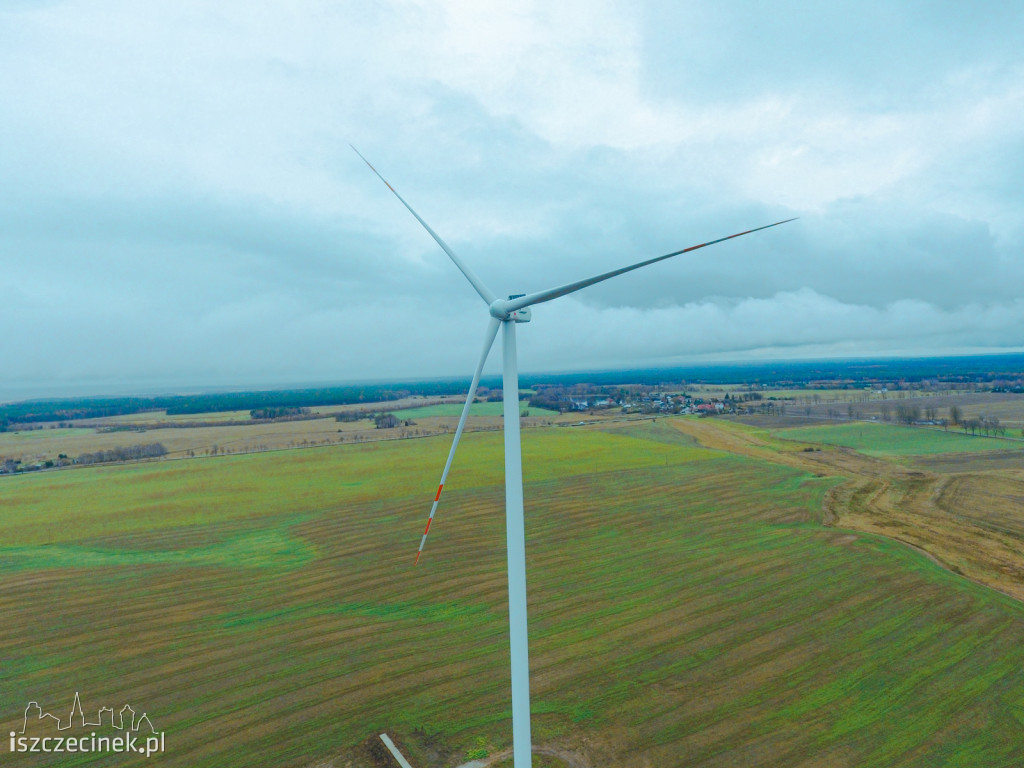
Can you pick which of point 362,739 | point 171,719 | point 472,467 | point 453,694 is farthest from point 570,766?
point 472,467

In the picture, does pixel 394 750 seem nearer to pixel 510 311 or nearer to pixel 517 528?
pixel 517 528

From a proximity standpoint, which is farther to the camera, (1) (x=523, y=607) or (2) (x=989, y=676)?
(2) (x=989, y=676)

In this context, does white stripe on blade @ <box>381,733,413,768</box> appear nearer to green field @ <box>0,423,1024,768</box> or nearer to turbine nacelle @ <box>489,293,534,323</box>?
green field @ <box>0,423,1024,768</box>

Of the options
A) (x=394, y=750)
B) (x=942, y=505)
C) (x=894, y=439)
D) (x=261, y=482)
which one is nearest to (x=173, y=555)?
(x=261, y=482)

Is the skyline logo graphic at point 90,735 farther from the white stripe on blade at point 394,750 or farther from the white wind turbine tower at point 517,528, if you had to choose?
the white wind turbine tower at point 517,528

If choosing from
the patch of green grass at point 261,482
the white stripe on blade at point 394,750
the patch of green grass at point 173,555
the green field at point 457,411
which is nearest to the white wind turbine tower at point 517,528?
the white stripe on blade at point 394,750

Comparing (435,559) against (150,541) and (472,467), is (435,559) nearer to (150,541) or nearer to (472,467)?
(150,541)
